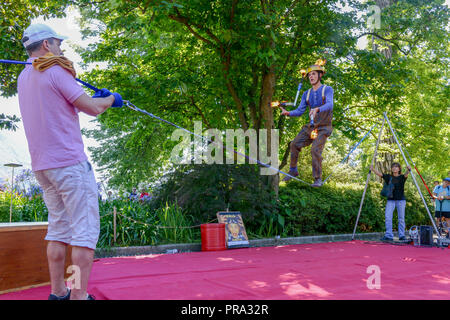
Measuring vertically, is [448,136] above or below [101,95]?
above

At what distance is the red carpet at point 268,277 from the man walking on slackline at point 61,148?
2.58ft

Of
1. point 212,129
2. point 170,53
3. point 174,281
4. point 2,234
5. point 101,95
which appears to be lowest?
point 174,281

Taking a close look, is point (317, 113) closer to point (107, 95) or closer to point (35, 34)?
point (107, 95)

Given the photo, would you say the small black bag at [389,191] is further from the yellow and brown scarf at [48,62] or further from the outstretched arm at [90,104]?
the yellow and brown scarf at [48,62]

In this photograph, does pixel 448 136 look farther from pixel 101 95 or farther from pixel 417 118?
pixel 101 95

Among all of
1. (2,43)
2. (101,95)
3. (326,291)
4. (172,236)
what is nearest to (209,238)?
(172,236)

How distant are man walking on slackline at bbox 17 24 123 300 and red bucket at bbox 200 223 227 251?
5.33m

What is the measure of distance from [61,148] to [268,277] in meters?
2.99

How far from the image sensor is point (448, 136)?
19.4 m

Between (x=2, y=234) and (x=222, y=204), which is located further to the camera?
(x=222, y=204)

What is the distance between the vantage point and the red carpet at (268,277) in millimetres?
4082

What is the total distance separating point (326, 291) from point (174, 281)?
1.72 metres

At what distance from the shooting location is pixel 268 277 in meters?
5.13

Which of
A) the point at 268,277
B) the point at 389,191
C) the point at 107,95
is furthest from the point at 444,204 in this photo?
the point at 107,95
